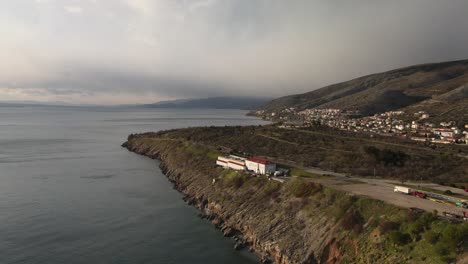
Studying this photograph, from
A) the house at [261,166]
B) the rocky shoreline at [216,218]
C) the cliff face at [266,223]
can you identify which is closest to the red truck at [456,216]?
the cliff face at [266,223]

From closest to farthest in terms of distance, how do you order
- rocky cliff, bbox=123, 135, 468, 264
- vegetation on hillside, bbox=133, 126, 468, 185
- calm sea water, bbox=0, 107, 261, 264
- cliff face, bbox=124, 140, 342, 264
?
rocky cliff, bbox=123, 135, 468, 264 → cliff face, bbox=124, 140, 342, 264 → calm sea water, bbox=0, 107, 261, 264 → vegetation on hillside, bbox=133, 126, 468, 185

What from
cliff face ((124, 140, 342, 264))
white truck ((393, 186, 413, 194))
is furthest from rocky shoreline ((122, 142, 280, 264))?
white truck ((393, 186, 413, 194))

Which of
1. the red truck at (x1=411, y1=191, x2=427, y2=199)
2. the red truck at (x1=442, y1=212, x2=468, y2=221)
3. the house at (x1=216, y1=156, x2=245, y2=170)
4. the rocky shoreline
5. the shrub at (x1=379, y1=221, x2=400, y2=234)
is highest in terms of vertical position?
the house at (x1=216, y1=156, x2=245, y2=170)

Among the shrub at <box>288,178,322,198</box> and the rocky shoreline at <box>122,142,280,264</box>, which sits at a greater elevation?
the shrub at <box>288,178,322,198</box>

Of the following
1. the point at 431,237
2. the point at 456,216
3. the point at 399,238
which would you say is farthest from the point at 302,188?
the point at 431,237

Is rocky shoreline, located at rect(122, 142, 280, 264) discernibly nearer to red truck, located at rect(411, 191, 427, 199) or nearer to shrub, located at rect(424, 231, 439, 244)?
shrub, located at rect(424, 231, 439, 244)

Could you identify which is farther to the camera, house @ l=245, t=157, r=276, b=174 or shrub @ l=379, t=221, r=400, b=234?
house @ l=245, t=157, r=276, b=174

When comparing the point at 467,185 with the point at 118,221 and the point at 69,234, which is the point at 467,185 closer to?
the point at 118,221
